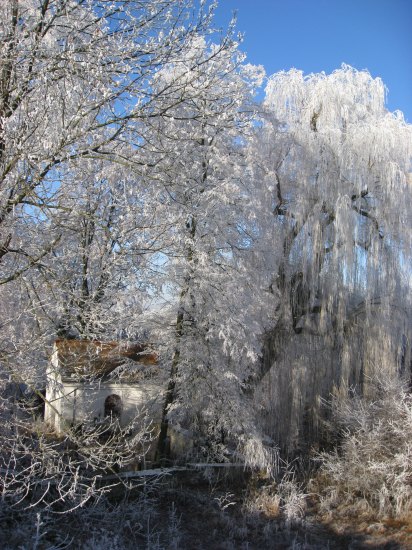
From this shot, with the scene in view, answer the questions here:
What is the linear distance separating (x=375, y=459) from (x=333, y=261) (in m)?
4.98

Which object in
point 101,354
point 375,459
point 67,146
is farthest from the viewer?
point 375,459

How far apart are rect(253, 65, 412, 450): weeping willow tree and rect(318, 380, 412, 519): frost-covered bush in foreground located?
1.64 meters

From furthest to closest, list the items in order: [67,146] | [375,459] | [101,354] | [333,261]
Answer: [333,261]
[375,459]
[101,354]
[67,146]

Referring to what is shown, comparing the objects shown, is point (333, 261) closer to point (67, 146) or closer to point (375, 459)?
point (375, 459)

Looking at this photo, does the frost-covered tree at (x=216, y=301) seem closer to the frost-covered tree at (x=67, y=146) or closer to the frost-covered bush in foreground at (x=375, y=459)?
the frost-covered bush in foreground at (x=375, y=459)

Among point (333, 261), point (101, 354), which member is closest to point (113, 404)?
point (101, 354)

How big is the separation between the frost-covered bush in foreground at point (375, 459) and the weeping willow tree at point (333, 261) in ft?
5.39

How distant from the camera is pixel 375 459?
10.3 meters

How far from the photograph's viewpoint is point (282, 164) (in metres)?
13.5

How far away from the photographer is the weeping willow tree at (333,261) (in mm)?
12883

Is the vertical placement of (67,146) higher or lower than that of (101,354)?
higher

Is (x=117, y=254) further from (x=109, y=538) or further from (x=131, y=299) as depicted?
(x=109, y=538)

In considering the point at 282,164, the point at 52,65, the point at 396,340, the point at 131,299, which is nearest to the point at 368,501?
the point at 396,340

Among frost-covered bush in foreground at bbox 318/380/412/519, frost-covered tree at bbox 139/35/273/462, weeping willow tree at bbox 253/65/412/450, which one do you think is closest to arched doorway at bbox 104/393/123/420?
frost-covered tree at bbox 139/35/273/462
